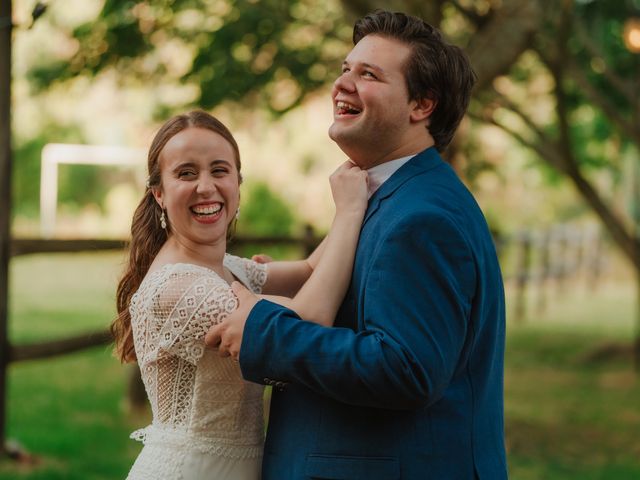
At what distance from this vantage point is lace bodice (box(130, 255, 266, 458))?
7.46 ft

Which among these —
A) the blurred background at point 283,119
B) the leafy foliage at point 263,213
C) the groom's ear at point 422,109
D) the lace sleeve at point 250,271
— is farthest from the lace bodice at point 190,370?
the leafy foliage at point 263,213

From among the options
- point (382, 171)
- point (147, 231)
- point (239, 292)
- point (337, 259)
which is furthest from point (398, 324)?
point (147, 231)

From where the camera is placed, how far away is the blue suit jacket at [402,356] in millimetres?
2012

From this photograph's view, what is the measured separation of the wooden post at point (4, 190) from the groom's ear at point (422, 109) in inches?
164

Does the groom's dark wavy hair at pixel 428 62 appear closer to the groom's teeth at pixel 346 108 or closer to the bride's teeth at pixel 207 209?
the groom's teeth at pixel 346 108

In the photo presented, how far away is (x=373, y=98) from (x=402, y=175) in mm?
193

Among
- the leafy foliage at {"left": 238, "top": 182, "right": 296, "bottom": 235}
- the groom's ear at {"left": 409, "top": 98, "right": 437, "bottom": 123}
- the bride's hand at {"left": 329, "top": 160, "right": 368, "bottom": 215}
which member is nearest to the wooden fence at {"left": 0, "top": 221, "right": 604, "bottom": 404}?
the leafy foliage at {"left": 238, "top": 182, "right": 296, "bottom": 235}

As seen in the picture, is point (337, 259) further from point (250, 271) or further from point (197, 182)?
point (250, 271)

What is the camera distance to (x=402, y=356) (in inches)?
77.9

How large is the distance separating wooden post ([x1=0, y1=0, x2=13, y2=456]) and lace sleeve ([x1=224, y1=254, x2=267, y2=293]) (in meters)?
3.65

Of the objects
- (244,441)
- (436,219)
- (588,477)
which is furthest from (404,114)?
(588,477)

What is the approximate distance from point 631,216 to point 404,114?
15.7 m

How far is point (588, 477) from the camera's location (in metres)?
6.85

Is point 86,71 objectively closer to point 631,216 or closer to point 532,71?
point 532,71
